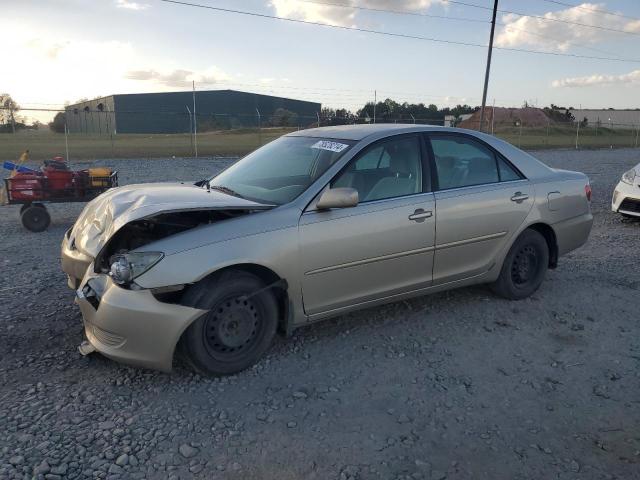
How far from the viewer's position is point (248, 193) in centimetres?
412

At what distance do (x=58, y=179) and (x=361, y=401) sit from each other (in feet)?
22.5

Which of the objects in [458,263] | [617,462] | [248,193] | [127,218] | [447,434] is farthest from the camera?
[458,263]

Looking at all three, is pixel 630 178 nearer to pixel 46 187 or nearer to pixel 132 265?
pixel 132 265

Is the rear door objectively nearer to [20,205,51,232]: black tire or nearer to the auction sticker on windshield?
the auction sticker on windshield

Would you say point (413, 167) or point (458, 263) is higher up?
point (413, 167)

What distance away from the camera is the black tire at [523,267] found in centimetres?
488

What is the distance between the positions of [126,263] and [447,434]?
81.8 inches

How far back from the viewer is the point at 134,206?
370cm

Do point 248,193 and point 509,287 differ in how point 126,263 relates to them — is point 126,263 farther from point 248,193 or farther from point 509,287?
point 509,287

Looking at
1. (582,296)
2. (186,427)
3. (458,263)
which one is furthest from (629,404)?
(186,427)

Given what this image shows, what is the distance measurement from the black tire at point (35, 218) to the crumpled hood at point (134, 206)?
433cm

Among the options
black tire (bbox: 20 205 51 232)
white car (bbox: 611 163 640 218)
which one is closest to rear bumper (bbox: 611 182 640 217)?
white car (bbox: 611 163 640 218)

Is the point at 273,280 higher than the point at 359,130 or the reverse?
the reverse

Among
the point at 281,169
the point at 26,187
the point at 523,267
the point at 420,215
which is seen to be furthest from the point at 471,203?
the point at 26,187
